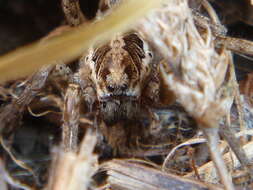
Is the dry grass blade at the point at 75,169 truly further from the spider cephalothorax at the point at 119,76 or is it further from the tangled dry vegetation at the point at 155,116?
the spider cephalothorax at the point at 119,76

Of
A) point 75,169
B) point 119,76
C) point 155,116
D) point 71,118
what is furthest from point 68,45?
point 155,116

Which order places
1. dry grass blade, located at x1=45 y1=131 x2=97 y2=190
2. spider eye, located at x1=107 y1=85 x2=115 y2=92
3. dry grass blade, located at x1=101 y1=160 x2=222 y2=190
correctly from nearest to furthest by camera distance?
dry grass blade, located at x1=45 y1=131 x2=97 y2=190 < dry grass blade, located at x1=101 y1=160 x2=222 y2=190 < spider eye, located at x1=107 y1=85 x2=115 y2=92

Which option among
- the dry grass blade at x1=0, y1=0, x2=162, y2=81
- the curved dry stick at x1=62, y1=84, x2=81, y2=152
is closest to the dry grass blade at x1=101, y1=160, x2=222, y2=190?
the curved dry stick at x1=62, y1=84, x2=81, y2=152

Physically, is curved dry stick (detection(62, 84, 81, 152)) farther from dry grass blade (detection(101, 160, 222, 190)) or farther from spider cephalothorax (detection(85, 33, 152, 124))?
dry grass blade (detection(101, 160, 222, 190))

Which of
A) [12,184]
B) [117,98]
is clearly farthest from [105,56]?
[12,184]

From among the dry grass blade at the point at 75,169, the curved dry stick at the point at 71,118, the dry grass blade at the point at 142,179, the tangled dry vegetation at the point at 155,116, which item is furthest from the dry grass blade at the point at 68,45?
the curved dry stick at the point at 71,118

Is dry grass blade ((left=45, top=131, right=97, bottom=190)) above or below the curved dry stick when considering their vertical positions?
below
